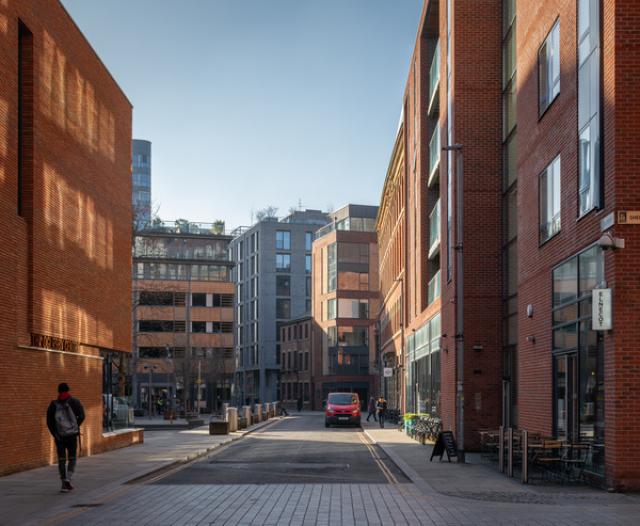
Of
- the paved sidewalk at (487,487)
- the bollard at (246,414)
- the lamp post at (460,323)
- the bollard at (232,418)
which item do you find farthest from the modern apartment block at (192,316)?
the paved sidewalk at (487,487)

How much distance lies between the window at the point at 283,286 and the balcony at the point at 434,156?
86.8m

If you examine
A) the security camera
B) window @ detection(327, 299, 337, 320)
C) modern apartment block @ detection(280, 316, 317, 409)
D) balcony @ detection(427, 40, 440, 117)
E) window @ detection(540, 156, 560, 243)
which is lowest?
modern apartment block @ detection(280, 316, 317, 409)

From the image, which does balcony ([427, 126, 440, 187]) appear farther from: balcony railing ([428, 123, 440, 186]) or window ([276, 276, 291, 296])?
window ([276, 276, 291, 296])

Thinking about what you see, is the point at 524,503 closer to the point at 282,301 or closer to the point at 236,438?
the point at 236,438

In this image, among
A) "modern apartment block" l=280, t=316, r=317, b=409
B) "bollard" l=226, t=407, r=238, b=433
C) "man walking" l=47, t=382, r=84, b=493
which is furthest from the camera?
"modern apartment block" l=280, t=316, r=317, b=409

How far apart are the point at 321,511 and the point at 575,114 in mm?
9490

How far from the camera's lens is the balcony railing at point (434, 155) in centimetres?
3628

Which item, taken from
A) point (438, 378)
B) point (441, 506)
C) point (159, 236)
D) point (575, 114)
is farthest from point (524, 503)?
point (159, 236)

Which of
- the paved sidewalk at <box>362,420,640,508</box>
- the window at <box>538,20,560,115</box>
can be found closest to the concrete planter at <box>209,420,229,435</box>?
the paved sidewalk at <box>362,420,640,508</box>

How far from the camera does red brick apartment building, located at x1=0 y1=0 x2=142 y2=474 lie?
65.0ft

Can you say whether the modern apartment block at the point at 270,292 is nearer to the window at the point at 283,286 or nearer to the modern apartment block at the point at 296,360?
the window at the point at 283,286

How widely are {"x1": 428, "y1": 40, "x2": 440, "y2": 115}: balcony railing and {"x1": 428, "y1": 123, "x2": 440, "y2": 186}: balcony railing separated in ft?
2.79

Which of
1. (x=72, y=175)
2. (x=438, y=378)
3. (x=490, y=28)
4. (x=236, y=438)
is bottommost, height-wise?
(x=236, y=438)

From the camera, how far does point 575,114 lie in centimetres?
1870
